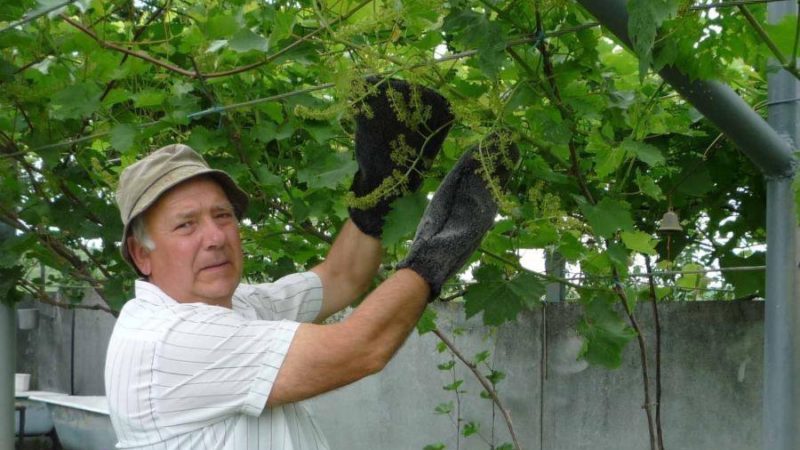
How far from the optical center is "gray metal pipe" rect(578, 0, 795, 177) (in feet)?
5.35

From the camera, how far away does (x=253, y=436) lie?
2277 millimetres

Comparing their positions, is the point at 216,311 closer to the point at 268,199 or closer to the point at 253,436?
the point at 253,436

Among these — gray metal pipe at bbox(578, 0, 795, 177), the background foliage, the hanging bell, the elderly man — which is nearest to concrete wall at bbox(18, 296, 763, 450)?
the background foliage

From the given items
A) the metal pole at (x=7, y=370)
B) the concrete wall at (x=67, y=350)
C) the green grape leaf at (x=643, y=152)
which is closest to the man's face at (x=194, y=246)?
the green grape leaf at (x=643, y=152)

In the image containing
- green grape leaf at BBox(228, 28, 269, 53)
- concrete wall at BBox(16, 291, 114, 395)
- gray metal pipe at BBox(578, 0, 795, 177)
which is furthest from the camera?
concrete wall at BBox(16, 291, 114, 395)

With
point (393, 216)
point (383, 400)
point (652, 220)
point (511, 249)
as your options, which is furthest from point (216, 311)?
point (383, 400)

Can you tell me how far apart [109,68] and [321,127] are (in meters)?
0.55

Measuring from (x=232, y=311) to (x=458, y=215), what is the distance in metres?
0.51

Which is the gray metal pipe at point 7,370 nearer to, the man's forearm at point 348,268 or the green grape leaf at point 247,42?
the man's forearm at point 348,268

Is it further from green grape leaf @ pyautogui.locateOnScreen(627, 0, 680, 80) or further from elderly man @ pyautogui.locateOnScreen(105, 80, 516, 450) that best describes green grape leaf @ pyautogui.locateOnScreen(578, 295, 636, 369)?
green grape leaf @ pyautogui.locateOnScreen(627, 0, 680, 80)

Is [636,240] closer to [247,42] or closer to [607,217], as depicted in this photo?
[607,217]

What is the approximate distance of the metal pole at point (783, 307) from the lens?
2180 millimetres

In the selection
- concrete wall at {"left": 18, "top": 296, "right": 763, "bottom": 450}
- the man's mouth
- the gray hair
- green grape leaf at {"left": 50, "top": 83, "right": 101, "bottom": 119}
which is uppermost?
green grape leaf at {"left": 50, "top": 83, "right": 101, "bottom": 119}

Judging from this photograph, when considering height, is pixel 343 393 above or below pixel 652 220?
below
